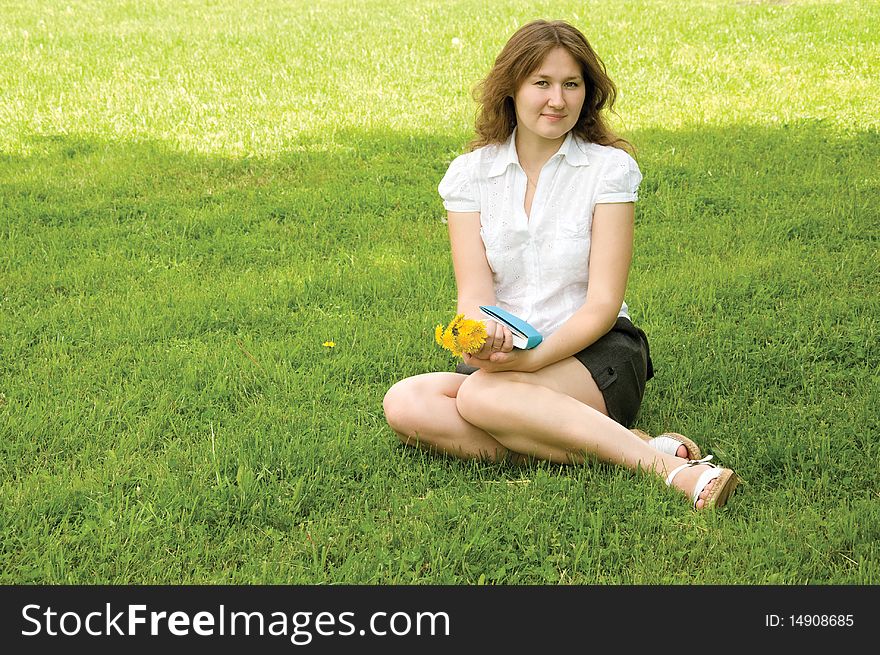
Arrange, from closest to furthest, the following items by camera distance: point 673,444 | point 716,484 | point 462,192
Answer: point 716,484, point 673,444, point 462,192

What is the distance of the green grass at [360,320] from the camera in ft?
9.80

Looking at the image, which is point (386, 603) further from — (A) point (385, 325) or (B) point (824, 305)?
(B) point (824, 305)

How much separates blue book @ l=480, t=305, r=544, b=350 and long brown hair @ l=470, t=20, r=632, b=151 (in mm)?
725

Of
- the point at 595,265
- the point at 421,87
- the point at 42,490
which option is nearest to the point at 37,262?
the point at 42,490

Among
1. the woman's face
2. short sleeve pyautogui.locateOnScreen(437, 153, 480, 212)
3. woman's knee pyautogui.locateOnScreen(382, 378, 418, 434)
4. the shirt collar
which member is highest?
the woman's face

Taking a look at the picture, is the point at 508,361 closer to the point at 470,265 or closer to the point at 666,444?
the point at 470,265

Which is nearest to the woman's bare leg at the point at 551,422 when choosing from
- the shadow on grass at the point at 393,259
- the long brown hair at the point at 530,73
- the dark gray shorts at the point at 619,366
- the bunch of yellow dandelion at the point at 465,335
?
the dark gray shorts at the point at 619,366

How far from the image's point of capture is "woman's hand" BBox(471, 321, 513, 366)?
3166mm

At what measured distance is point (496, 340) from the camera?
10.4ft

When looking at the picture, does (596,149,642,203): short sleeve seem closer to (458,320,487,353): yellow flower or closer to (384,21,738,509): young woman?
(384,21,738,509): young woman

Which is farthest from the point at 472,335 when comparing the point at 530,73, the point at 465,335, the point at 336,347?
the point at 336,347

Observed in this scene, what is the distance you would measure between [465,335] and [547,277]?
51 centimetres

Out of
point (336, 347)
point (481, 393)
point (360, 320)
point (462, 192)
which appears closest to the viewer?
Result: point (481, 393)

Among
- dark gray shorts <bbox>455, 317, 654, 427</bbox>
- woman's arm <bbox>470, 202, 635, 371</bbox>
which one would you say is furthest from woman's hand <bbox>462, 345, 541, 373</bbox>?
dark gray shorts <bbox>455, 317, 654, 427</bbox>
